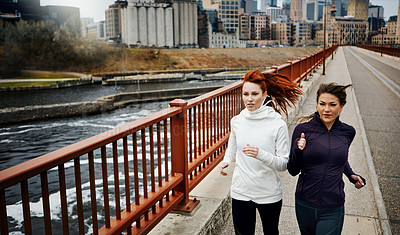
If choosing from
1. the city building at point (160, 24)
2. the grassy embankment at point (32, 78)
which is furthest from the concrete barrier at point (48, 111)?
the city building at point (160, 24)

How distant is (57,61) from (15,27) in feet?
40.6

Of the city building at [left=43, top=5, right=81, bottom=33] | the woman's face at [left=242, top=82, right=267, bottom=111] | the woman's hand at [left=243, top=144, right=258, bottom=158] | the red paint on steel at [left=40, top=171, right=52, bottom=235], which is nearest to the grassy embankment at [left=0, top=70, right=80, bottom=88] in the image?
the city building at [left=43, top=5, right=81, bottom=33]

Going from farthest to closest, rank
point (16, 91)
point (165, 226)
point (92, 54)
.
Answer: point (92, 54)
point (16, 91)
point (165, 226)

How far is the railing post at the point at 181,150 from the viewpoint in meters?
3.53

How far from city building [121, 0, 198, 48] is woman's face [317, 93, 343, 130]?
128278 millimetres

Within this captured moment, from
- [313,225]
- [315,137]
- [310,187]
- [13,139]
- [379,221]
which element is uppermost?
[315,137]

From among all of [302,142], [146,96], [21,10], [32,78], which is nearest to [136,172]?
[302,142]

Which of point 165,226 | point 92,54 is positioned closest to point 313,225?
point 165,226

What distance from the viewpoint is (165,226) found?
3.52m

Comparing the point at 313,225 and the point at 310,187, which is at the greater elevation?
the point at 310,187

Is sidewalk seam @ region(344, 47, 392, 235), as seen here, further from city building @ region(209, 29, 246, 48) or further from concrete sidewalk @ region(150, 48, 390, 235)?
city building @ region(209, 29, 246, 48)

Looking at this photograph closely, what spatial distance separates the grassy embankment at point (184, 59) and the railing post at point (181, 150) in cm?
9120

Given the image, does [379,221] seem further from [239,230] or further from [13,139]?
[13,139]

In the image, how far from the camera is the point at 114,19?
494ft
